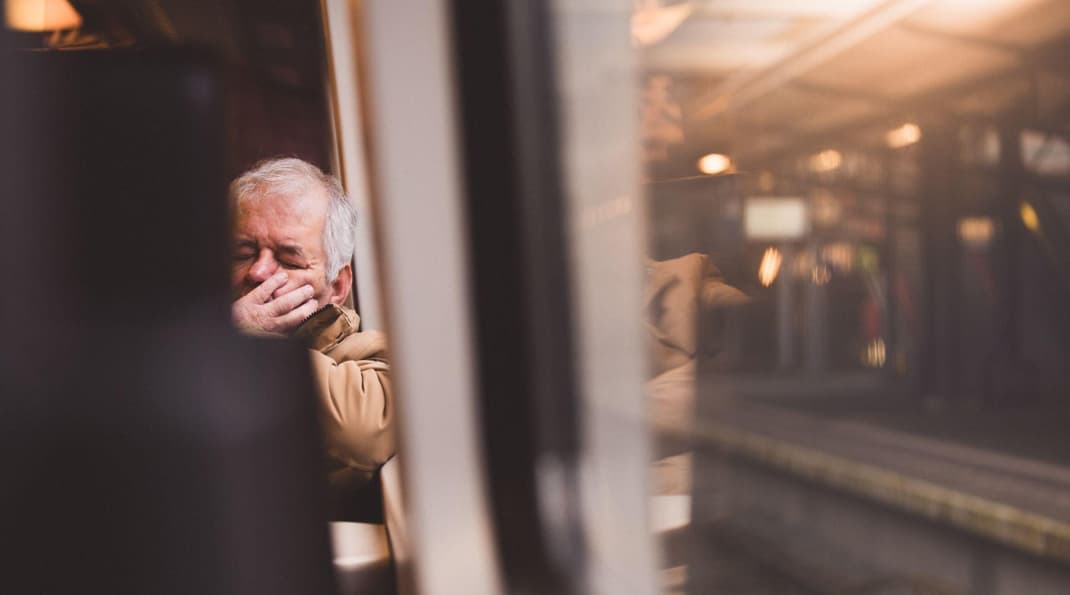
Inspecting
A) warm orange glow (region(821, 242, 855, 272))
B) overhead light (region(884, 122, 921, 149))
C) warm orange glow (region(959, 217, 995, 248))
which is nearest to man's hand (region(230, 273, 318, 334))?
warm orange glow (region(821, 242, 855, 272))

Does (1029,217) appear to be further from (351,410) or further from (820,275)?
(351,410)

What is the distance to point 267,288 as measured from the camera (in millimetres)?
946

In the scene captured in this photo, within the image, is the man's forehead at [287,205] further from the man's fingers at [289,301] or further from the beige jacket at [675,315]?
the beige jacket at [675,315]

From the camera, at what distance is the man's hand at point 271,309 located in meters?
0.94

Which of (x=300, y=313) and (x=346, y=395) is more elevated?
(x=300, y=313)

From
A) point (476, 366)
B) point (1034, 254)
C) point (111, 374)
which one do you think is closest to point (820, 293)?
point (476, 366)

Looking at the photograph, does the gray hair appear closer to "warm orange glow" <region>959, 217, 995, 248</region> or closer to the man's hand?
the man's hand

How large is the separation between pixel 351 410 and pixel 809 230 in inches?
35.1

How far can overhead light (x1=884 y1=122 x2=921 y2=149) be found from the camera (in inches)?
73.1

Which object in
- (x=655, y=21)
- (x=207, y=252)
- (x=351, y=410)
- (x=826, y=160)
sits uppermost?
(x=655, y=21)

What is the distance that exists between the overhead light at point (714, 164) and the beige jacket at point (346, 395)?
469 millimetres

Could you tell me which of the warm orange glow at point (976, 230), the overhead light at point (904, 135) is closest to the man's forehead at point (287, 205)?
the overhead light at point (904, 135)

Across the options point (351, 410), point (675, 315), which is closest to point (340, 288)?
point (351, 410)

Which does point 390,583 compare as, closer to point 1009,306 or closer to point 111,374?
point 111,374
